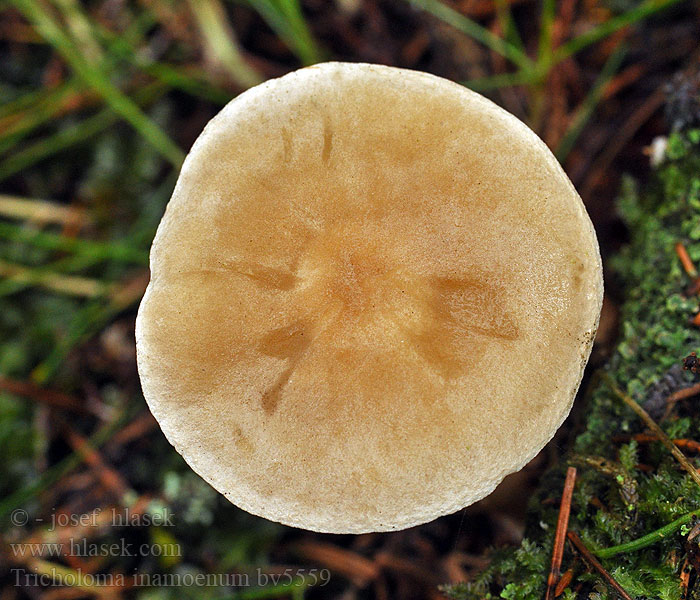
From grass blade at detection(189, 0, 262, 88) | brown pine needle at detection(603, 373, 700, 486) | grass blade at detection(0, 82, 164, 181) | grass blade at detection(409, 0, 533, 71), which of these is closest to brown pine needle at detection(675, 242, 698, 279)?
brown pine needle at detection(603, 373, 700, 486)

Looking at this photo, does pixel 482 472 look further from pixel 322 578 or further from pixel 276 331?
pixel 322 578

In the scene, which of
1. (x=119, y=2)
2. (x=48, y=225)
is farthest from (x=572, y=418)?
(x=119, y=2)

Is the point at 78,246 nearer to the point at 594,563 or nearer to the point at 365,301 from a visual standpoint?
the point at 365,301

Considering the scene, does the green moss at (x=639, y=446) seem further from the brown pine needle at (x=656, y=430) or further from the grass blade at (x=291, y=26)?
the grass blade at (x=291, y=26)

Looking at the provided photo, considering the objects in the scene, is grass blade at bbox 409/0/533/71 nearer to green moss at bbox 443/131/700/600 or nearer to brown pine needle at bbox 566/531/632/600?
green moss at bbox 443/131/700/600

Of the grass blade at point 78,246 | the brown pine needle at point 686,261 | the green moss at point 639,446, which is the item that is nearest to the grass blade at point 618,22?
the green moss at point 639,446

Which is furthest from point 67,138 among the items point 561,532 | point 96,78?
point 561,532
